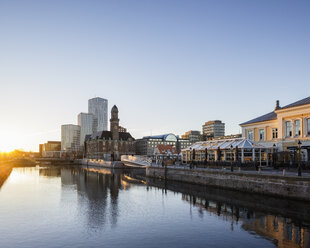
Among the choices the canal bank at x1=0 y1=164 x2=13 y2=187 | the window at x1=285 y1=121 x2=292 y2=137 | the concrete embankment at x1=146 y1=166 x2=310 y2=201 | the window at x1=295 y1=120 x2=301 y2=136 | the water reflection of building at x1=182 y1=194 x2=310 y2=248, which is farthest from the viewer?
the canal bank at x1=0 y1=164 x2=13 y2=187

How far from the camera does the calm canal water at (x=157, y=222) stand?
19438mm

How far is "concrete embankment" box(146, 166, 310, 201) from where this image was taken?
28.8m

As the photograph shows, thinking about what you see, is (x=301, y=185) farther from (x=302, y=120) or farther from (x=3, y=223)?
(x=3, y=223)

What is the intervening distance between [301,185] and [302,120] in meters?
18.2

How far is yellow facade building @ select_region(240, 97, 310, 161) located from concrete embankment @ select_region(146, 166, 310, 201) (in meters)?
11.0

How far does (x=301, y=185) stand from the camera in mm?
28531

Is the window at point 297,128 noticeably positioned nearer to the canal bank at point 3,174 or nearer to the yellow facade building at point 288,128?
the yellow facade building at point 288,128

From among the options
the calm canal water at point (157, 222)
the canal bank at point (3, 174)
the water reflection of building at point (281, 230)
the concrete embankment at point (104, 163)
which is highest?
the water reflection of building at point (281, 230)

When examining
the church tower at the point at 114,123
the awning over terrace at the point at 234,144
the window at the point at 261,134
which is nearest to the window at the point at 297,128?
the awning over terrace at the point at 234,144

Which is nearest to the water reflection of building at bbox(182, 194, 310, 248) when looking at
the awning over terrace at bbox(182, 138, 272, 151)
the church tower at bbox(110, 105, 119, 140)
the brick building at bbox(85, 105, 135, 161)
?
the awning over terrace at bbox(182, 138, 272, 151)

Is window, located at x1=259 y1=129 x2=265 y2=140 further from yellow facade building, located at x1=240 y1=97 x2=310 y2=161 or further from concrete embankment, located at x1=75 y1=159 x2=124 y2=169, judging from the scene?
concrete embankment, located at x1=75 y1=159 x2=124 y2=169

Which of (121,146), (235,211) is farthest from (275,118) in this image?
(121,146)

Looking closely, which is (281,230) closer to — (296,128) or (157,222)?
(157,222)

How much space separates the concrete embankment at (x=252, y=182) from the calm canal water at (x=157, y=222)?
1085 mm
